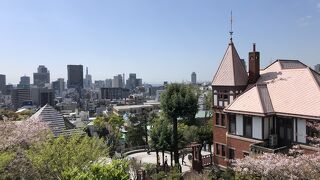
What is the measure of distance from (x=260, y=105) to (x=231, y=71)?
17.6 ft

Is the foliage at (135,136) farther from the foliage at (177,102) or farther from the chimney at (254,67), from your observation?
the chimney at (254,67)

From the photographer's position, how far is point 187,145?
4525 cm

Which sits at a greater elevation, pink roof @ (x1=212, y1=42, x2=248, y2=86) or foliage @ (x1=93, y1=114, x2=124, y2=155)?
pink roof @ (x1=212, y1=42, x2=248, y2=86)

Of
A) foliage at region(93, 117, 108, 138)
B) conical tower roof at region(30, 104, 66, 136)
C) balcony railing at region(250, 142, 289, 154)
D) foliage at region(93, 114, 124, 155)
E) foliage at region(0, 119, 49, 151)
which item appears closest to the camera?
foliage at region(0, 119, 49, 151)

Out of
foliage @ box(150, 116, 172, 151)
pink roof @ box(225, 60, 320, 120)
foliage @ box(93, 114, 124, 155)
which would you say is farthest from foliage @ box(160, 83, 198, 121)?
foliage @ box(93, 114, 124, 155)

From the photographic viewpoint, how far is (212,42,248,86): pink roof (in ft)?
99.0

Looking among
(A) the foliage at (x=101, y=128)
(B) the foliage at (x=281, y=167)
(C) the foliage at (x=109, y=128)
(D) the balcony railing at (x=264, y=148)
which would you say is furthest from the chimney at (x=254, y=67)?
(A) the foliage at (x=101, y=128)

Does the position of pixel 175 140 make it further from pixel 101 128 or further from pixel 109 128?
pixel 101 128

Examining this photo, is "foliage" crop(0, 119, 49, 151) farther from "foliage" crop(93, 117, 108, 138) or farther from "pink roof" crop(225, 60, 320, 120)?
"foliage" crop(93, 117, 108, 138)

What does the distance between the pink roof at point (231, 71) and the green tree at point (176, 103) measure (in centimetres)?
662

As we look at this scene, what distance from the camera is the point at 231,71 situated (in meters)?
30.5

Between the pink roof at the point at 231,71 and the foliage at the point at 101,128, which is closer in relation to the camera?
the pink roof at the point at 231,71

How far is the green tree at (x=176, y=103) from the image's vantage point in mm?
37375

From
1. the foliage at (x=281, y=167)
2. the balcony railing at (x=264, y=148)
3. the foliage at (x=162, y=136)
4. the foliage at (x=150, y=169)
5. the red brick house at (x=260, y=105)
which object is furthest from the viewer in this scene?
the foliage at (x=162, y=136)
